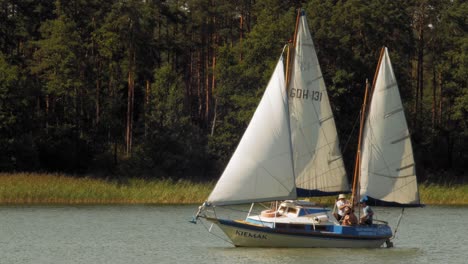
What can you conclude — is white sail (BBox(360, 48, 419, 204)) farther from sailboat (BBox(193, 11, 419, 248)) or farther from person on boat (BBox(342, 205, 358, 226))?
person on boat (BBox(342, 205, 358, 226))

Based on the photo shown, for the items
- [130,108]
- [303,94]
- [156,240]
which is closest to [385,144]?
[303,94]

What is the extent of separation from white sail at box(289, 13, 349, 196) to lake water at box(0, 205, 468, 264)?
2.63 m

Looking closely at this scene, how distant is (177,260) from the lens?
37.4 meters

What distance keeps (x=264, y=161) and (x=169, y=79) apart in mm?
46807

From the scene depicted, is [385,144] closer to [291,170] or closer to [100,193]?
[291,170]

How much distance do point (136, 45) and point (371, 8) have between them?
18369mm

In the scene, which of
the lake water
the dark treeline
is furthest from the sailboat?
the dark treeline

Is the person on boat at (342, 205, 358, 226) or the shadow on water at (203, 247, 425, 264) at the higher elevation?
the person on boat at (342, 205, 358, 226)

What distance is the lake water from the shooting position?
3800 cm

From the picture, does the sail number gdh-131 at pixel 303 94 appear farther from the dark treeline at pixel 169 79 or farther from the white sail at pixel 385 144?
the dark treeline at pixel 169 79

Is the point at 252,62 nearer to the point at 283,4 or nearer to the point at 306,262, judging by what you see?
the point at 283,4

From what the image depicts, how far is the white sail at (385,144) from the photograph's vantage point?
4178cm

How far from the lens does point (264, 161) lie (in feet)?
128

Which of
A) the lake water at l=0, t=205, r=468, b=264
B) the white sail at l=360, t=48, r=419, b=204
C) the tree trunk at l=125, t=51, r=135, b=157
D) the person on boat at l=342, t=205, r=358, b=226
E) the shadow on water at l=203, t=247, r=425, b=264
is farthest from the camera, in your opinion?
the tree trunk at l=125, t=51, r=135, b=157
